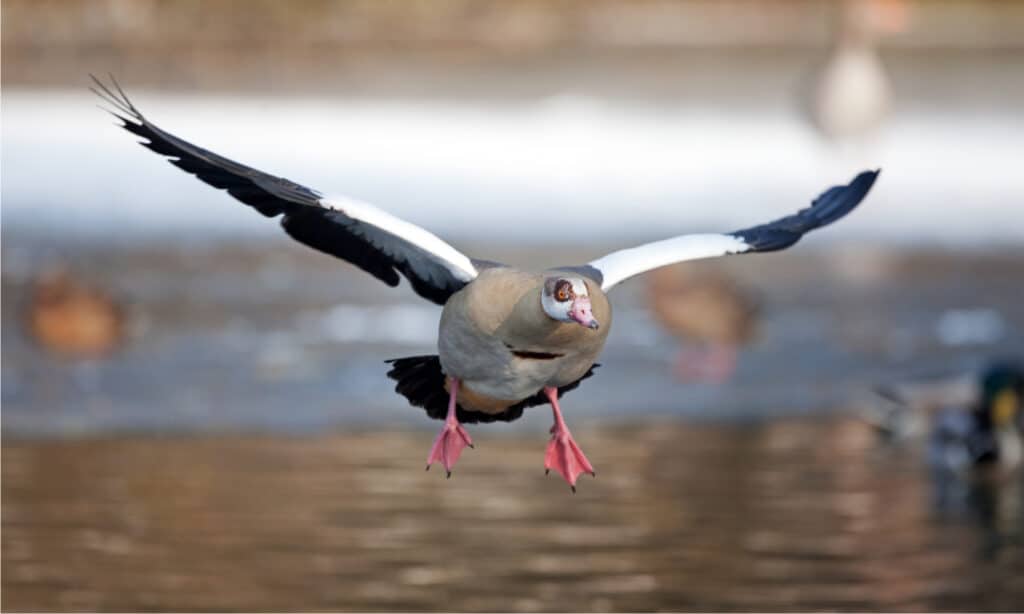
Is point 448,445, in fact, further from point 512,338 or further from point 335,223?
point 335,223

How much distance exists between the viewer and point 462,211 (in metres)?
18.7

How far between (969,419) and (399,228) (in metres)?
4.01

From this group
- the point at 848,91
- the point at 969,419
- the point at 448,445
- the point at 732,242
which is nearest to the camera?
the point at 448,445

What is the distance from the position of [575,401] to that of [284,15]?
61.6 feet

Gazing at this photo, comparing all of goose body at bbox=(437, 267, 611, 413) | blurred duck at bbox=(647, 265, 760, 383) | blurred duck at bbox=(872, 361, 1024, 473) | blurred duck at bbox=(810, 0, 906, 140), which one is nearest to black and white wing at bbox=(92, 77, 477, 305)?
goose body at bbox=(437, 267, 611, 413)

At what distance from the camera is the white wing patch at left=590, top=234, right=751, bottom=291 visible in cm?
698

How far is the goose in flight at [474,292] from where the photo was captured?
21.2ft

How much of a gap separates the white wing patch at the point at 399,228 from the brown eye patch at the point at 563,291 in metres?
0.61

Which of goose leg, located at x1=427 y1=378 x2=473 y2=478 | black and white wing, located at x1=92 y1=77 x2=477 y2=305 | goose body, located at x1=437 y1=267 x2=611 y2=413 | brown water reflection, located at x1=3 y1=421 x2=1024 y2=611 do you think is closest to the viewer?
goose body, located at x1=437 y1=267 x2=611 y2=413

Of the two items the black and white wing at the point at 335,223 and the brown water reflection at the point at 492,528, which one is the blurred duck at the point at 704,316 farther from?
the black and white wing at the point at 335,223

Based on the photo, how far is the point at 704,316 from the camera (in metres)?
12.4

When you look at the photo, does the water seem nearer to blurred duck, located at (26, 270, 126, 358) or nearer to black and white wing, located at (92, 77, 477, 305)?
blurred duck, located at (26, 270, 126, 358)

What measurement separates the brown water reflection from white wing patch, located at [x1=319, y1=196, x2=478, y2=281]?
3.84 ft

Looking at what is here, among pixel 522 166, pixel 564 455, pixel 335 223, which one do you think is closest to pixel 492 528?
pixel 564 455
